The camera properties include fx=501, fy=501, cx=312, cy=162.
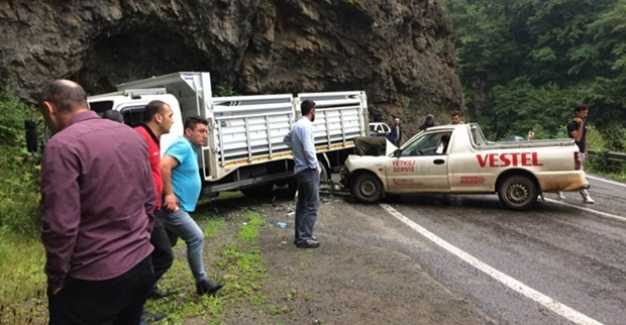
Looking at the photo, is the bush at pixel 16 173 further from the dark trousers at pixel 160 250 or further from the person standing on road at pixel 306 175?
the dark trousers at pixel 160 250

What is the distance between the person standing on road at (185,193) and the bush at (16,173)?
4.39 metres

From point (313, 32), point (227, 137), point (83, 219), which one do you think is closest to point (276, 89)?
point (313, 32)

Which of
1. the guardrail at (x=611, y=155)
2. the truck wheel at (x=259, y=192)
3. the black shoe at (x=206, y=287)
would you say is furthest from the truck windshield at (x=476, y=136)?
the guardrail at (x=611, y=155)

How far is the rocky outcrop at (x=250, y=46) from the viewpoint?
13.3 m

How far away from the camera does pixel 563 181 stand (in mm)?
8977

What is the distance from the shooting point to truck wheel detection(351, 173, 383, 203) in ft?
35.4

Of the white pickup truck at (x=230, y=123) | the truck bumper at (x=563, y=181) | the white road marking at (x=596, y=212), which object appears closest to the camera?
the white road marking at (x=596, y=212)

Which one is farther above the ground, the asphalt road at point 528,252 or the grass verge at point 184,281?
the grass verge at point 184,281

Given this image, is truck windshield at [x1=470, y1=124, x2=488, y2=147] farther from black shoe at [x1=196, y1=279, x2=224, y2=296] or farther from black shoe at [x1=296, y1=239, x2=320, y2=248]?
black shoe at [x1=196, y1=279, x2=224, y2=296]

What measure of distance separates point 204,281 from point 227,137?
200 inches

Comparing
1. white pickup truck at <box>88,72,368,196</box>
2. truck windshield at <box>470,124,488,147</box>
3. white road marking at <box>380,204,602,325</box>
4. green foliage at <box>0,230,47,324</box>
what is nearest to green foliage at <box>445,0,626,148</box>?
truck windshield at <box>470,124,488,147</box>

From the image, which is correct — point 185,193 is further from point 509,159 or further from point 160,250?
point 509,159

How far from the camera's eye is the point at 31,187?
9.01 meters

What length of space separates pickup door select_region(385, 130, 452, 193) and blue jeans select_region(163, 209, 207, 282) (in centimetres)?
626
